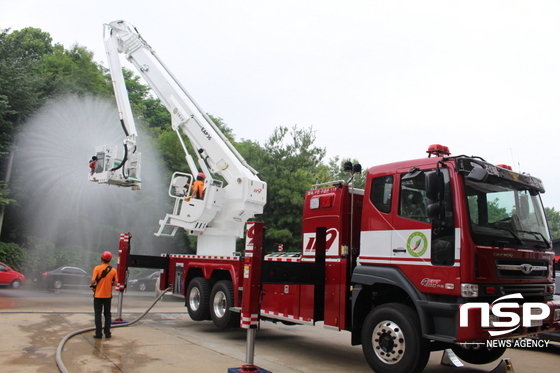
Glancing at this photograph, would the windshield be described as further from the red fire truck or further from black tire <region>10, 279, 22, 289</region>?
black tire <region>10, 279, 22, 289</region>

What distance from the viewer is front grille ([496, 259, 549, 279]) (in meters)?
6.16

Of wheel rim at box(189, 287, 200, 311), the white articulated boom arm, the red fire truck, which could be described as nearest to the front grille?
the red fire truck

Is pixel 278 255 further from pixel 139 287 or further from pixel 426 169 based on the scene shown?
pixel 139 287

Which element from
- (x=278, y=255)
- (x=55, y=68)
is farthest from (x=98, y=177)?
→ (x=55, y=68)

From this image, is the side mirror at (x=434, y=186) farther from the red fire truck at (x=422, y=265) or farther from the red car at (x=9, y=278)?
the red car at (x=9, y=278)

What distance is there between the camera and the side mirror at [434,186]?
19.8ft

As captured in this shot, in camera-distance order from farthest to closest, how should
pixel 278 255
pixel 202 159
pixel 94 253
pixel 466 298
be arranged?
pixel 94 253, pixel 202 159, pixel 278 255, pixel 466 298

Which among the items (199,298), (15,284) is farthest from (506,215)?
(15,284)

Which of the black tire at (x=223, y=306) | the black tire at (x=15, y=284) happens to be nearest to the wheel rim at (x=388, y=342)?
the black tire at (x=223, y=306)

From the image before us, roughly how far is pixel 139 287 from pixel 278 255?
1588 cm

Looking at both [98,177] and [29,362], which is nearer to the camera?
[29,362]

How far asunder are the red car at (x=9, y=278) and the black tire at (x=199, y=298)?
1371 cm

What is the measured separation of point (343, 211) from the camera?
7891mm

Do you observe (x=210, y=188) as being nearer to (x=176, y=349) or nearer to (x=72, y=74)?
(x=176, y=349)
